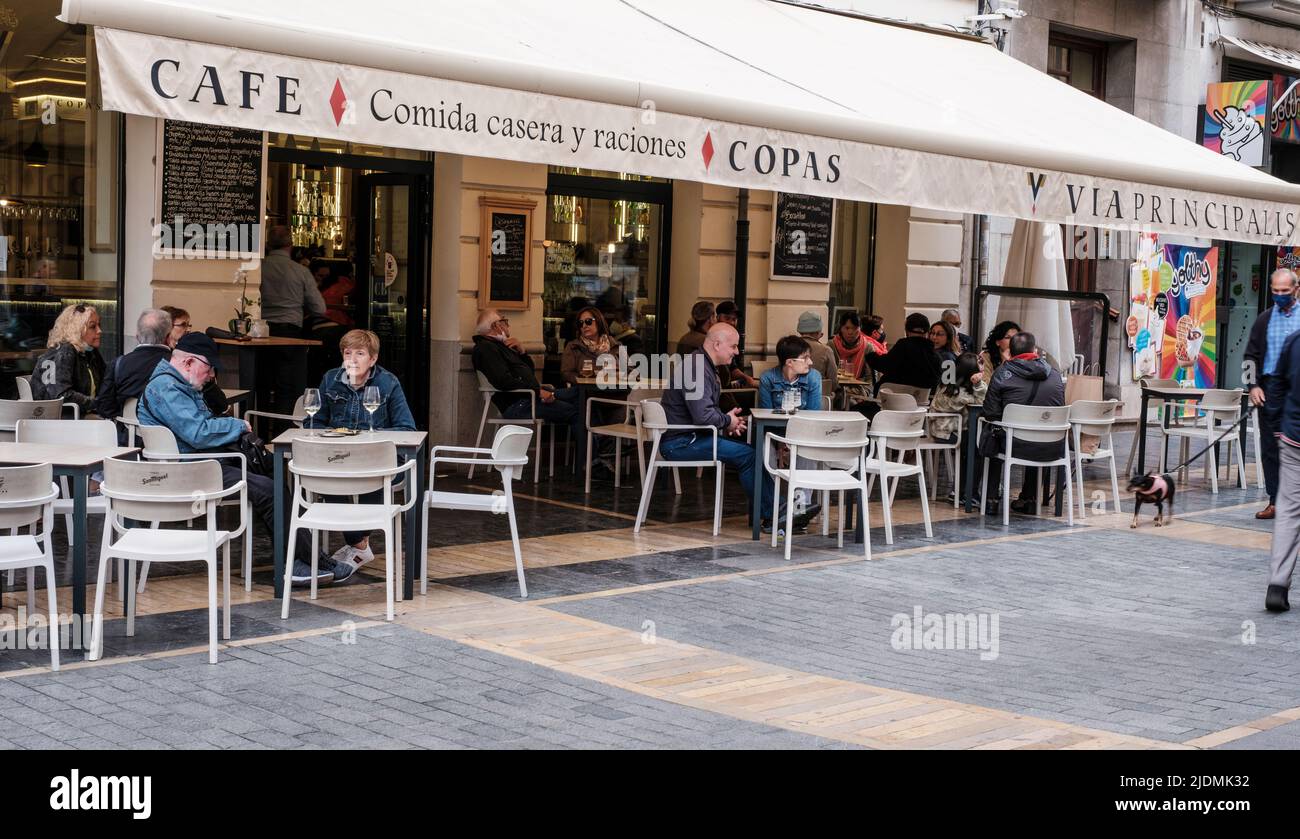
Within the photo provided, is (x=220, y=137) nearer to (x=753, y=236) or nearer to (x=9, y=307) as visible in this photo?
(x=9, y=307)

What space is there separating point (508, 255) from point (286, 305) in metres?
2.21

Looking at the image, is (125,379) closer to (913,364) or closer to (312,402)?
(312,402)

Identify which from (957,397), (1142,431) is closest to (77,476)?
(957,397)

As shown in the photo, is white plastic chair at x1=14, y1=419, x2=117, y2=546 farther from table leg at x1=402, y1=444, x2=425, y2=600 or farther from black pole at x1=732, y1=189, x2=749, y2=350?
black pole at x1=732, y1=189, x2=749, y2=350

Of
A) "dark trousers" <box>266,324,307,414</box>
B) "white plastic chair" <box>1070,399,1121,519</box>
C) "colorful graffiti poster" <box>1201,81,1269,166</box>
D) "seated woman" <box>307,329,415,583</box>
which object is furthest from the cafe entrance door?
"colorful graffiti poster" <box>1201,81,1269,166</box>

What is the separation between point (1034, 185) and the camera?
388 inches

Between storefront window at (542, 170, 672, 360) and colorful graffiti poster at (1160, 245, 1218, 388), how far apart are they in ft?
25.8

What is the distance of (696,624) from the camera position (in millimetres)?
7363

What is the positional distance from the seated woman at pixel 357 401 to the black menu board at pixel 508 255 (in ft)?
17.3

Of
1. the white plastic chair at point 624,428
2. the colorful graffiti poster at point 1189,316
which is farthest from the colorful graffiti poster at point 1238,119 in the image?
the white plastic chair at point 624,428

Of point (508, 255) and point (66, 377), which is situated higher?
point (508, 255)
